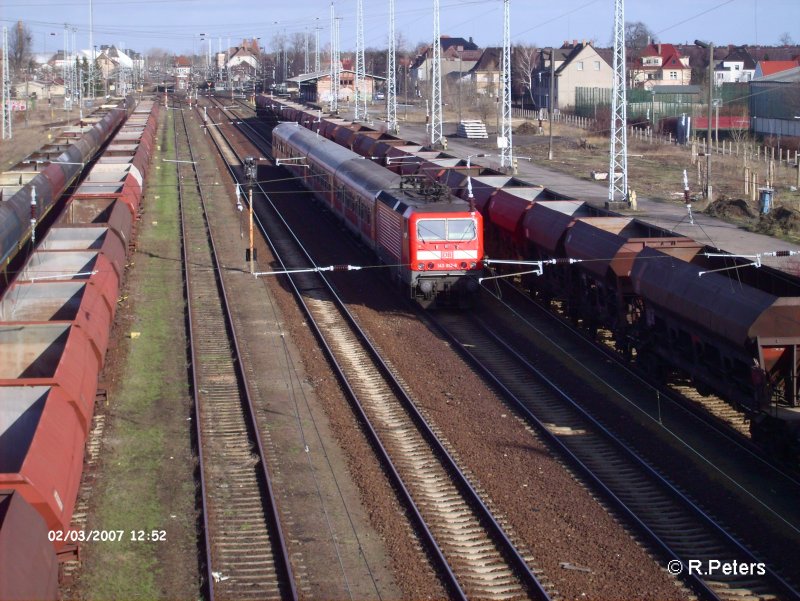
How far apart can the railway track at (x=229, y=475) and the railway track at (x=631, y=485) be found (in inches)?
178

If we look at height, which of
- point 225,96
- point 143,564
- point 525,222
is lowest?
point 143,564

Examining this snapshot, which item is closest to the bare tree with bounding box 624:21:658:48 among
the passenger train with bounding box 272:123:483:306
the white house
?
the white house

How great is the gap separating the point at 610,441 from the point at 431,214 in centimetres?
911

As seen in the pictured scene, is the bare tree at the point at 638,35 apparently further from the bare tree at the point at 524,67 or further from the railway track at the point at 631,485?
the railway track at the point at 631,485

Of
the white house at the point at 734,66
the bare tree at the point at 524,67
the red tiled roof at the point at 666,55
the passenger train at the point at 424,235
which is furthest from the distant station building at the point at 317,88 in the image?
the passenger train at the point at 424,235

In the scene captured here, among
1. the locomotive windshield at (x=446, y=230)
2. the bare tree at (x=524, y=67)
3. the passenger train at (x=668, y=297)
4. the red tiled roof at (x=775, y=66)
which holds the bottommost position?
the passenger train at (x=668, y=297)

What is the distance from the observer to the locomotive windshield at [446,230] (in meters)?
22.8

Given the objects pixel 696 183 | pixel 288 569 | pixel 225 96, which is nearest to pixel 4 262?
pixel 288 569

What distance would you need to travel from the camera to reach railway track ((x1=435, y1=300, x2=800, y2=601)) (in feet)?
35.6

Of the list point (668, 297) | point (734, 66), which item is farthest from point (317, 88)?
point (668, 297)

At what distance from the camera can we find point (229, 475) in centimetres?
1402

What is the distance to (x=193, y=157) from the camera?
58.3 meters

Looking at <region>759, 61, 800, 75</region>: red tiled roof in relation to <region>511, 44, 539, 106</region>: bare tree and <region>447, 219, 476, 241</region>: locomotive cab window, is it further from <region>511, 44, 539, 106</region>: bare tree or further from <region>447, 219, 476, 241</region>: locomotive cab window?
<region>447, 219, 476, 241</region>: locomotive cab window

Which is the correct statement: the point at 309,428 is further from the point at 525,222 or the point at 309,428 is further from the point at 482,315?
the point at 525,222
